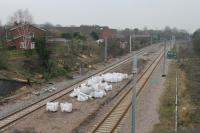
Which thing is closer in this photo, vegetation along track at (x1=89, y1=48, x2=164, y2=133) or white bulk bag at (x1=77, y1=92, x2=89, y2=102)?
vegetation along track at (x1=89, y1=48, x2=164, y2=133)

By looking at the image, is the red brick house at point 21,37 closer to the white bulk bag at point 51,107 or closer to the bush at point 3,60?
the bush at point 3,60

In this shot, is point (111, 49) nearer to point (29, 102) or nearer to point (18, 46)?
point (18, 46)

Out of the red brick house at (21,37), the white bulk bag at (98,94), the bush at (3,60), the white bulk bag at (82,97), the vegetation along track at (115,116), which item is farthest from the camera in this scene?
the red brick house at (21,37)

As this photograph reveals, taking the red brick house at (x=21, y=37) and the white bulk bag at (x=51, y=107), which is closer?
the white bulk bag at (x=51, y=107)

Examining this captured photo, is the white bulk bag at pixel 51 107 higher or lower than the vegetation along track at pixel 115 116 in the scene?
higher

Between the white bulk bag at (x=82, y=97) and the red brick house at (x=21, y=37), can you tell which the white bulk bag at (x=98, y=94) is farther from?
the red brick house at (x=21, y=37)

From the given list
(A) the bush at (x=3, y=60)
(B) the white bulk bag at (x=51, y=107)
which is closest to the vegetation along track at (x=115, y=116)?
(B) the white bulk bag at (x=51, y=107)

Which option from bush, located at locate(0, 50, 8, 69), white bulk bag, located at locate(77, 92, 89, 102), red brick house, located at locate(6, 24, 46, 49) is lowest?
white bulk bag, located at locate(77, 92, 89, 102)

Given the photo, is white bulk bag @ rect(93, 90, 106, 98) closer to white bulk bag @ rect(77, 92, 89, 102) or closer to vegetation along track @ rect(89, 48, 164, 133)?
white bulk bag @ rect(77, 92, 89, 102)

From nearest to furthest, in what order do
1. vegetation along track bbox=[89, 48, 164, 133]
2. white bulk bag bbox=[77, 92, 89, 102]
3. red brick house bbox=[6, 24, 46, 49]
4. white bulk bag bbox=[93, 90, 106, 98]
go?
vegetation along track bbox=[89, 48, 164, 133] < white bulk bag bbox=[77, 92, 89, 102] < white bulk bag bbox=[93, 90, 106, 98] < red brick house bbox=[6, 24, 46, 49]

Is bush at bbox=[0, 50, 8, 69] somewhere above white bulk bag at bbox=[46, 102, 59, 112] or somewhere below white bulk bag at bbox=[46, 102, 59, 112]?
above

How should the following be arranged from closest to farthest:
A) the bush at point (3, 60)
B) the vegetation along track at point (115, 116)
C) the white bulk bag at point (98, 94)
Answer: the vegetation along track at point (115, 116) → the white bulk bag at point (98, 94) → the bush at point (3, 60)

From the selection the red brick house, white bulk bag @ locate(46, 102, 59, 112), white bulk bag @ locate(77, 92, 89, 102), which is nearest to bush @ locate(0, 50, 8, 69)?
white bulk bag @ locate(77, 92, 89, 102)

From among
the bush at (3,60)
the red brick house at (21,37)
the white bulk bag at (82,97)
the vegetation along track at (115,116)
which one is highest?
the red brick house at (21,37)
